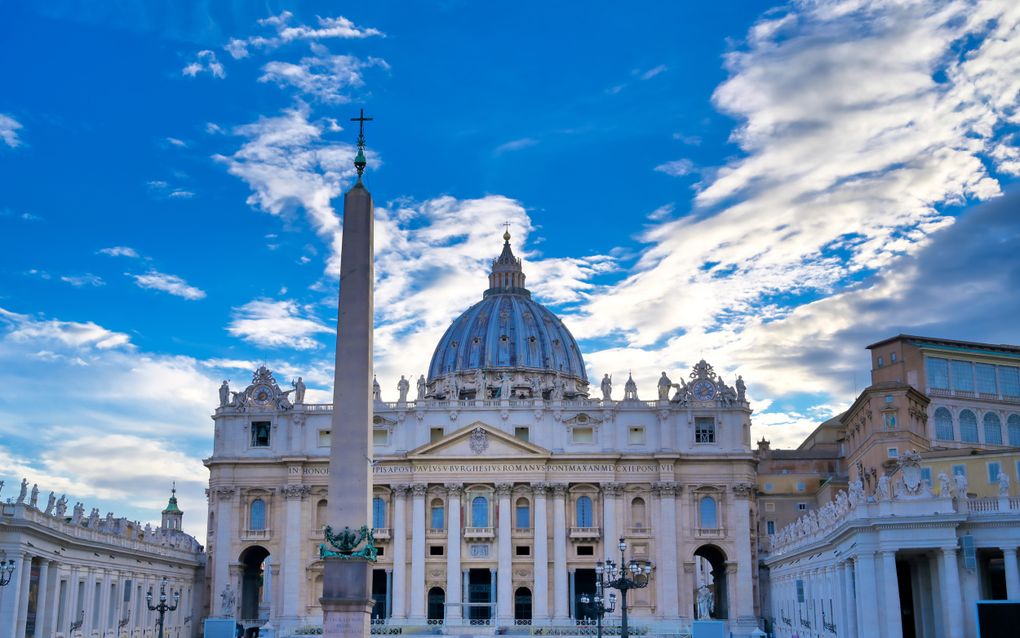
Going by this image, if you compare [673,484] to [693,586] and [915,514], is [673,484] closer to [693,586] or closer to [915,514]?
[693,586]

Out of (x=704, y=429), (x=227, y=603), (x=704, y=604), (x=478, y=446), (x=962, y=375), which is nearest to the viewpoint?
(x=962, y=375)

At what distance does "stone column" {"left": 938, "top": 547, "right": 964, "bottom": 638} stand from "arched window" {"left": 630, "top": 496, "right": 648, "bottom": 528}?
1938 inches

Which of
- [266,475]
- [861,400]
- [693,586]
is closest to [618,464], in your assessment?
[693,586]

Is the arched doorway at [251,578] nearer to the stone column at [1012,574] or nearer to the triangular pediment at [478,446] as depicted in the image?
the triangular pediment at [478,446]

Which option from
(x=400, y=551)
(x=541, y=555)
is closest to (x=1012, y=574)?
(x=541, y=555)

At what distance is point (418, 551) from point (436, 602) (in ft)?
14.2

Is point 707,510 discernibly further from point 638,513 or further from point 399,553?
point 399,553

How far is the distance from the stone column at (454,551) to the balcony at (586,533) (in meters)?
8.56

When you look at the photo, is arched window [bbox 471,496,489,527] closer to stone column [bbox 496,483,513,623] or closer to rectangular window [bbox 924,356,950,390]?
stone column [bbox 496,483,513,623]

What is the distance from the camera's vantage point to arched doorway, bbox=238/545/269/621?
95.6 m

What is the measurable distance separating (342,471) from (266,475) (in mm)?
66927

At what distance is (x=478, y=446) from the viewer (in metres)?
91.3

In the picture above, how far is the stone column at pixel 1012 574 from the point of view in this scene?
4066 cm

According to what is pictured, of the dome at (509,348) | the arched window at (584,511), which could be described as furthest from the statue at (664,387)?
the dome at (509,348)
